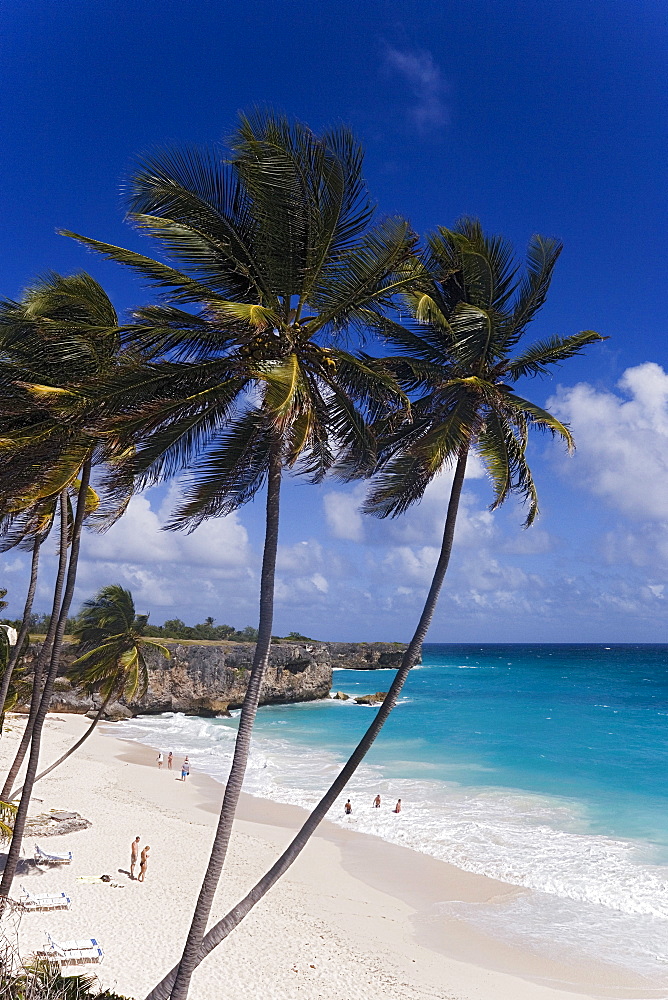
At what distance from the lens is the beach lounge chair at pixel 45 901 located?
44.2 feet

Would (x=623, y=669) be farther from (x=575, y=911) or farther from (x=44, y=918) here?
(x=44, y=918)

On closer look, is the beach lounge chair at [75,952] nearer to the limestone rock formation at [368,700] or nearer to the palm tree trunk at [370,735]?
the palm tree trunk at [370,735]

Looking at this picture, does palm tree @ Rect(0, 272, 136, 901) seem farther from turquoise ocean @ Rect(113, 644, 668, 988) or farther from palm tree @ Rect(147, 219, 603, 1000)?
turquoise ocean @ Rect(113, 644, 668, 988)

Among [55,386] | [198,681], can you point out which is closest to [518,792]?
[198,681]

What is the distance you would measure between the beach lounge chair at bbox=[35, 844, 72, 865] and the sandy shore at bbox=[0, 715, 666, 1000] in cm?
31

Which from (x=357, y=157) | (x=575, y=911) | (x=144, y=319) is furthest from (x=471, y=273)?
(x=575, y=911)

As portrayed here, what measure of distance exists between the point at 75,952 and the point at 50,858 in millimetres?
6363

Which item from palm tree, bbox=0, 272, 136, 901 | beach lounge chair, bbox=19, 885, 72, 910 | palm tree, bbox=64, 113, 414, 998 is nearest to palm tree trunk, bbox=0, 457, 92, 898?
palm tree, bbox=0, 272, 136, 901

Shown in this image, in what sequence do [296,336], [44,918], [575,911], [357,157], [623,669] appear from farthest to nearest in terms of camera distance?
[623,669]
[575,911]
[44,918]
[296,336]
[357,157]

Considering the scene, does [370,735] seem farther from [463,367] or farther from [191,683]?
[191,683]

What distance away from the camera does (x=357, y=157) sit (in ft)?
20.7

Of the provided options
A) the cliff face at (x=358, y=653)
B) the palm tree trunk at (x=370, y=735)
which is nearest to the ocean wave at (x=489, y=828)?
the palm tree trunk at (x=370, y=735)

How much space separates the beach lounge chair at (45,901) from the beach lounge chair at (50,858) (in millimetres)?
2603

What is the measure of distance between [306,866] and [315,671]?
45.5 metres
